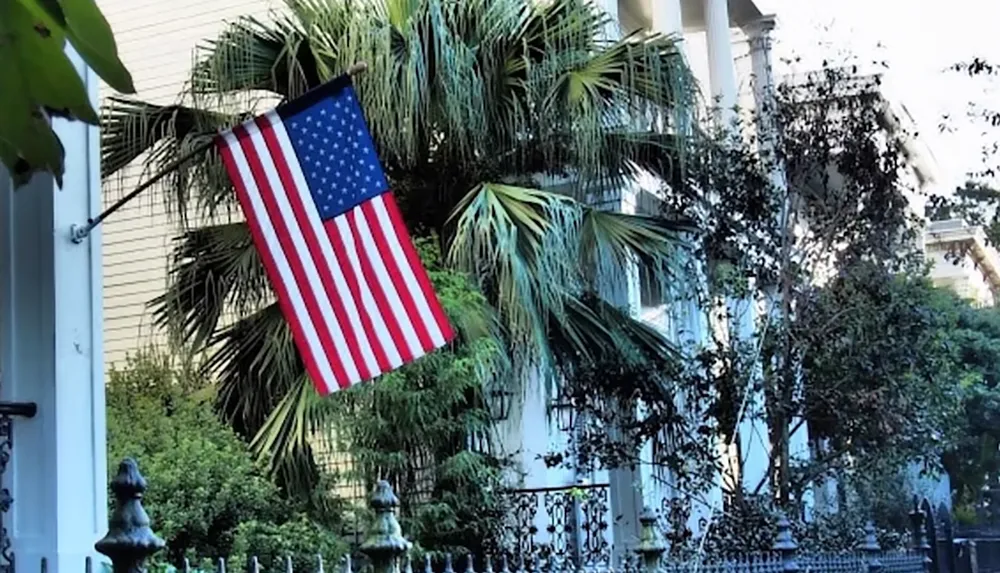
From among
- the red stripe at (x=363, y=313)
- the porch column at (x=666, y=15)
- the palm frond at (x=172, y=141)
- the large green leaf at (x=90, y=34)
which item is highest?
the porch column at (x=666, y=15)

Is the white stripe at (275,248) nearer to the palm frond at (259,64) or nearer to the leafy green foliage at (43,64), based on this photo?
the leafy green foliage at (43,64)

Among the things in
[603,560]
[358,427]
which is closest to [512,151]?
[358,427]

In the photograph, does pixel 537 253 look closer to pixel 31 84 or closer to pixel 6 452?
pixel 6 452

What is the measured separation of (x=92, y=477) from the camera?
260 inches

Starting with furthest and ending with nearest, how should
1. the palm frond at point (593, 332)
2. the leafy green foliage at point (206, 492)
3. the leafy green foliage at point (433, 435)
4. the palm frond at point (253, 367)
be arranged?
1. the palm frond at point (593, 332)
2. the palm frond at point (253, 367)
3. the leafy green foliage at point (433, 435)
4. the leafy green foliage at point (206, 492)

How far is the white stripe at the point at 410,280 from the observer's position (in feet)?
21.5

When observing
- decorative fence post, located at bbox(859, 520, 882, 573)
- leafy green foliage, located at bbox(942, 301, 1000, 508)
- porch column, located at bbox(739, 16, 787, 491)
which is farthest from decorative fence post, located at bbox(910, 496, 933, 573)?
leafy green foliage, located at bbox(942, 301, 1000, 508)

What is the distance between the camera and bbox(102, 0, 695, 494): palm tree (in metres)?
11.2

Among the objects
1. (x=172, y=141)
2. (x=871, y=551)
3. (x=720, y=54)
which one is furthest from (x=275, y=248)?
(x=720, y=54)

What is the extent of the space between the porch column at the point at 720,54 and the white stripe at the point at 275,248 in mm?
12661

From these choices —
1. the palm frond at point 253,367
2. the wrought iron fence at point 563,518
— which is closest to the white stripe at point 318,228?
the palm frond at point 253,367

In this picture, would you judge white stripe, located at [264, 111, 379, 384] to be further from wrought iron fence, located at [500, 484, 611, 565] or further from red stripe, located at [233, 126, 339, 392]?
wrought iron fence, located at [500, 484, 611, 565]

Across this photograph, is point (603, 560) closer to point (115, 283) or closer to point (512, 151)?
point (512, 151)

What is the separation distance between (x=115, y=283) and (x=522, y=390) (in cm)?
718
